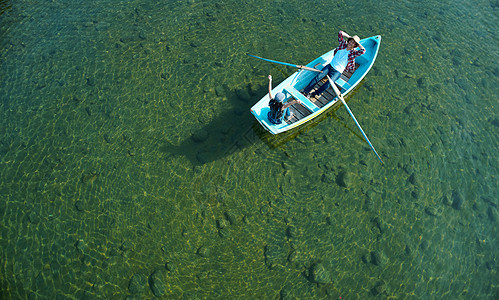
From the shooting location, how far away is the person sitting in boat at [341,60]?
16562 millimetres

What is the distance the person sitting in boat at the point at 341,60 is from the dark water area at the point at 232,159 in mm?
2056

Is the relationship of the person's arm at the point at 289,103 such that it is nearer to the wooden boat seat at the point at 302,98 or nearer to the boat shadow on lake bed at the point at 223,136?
the wooden boat seat at the point at 302,98

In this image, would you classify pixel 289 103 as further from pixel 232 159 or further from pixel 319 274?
pixel 319 274

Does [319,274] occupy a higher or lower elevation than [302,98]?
lower

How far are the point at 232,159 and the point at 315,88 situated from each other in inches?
252

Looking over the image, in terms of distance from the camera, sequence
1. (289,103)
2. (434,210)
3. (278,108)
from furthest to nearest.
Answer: (289,103), (434,210), (278,108)

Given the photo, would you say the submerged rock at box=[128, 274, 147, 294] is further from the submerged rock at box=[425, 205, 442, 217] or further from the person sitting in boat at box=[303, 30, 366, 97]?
the submerged rock at box=[425, 205, 442, 217]

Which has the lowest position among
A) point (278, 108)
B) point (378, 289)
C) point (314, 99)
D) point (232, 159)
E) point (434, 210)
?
point (378, 289)

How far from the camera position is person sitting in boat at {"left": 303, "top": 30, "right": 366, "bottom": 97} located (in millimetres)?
16562

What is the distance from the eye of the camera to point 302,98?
1773cm

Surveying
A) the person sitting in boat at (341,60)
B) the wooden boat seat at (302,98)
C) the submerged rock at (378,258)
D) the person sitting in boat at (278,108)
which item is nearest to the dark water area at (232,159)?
the submerged rock at (378,258)

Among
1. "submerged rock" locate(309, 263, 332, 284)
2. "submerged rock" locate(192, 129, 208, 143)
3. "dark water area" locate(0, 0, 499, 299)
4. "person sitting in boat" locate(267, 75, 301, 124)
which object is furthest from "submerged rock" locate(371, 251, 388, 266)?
"submerged rock" locate(192, 129, 208, 143)

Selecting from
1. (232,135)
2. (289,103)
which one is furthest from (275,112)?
(232,135)

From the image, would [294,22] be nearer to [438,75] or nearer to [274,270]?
[438,75]
